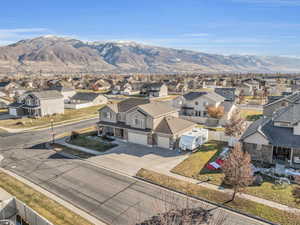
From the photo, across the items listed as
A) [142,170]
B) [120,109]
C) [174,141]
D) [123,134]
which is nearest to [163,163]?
[142,170]

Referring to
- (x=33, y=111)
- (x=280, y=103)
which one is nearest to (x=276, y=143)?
(x=280, y=103)

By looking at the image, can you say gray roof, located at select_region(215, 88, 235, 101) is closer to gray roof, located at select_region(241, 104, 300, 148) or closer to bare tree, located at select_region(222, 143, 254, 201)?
gray roof, located at select_region(241, 104, 300, 148)

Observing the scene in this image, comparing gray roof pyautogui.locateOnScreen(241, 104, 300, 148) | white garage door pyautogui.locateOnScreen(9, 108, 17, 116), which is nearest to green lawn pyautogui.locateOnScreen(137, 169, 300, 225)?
gray roof pyautogui.locateOnScreen(241, 104, 300, 148)

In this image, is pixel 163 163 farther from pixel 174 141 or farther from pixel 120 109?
pixel 120 109

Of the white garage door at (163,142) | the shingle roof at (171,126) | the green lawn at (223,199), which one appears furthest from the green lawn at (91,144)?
the green lawn at (223,199)

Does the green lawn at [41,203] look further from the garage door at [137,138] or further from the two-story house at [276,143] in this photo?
the two-story house at [276,143]

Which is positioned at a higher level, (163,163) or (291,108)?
(291,108)

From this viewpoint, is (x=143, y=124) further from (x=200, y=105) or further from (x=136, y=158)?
(x=200, y=105)
